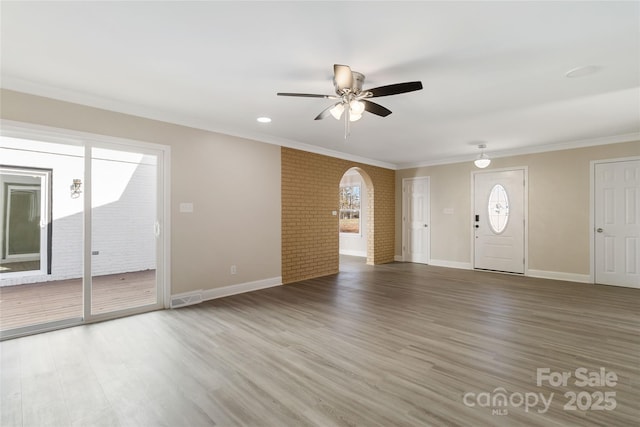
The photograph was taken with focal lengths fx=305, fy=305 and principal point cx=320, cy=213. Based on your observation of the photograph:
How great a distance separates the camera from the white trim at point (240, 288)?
4.54 m

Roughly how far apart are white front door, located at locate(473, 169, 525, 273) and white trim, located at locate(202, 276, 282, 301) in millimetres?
4616

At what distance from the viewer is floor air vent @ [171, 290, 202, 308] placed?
412cm

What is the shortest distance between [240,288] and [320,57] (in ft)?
12.0

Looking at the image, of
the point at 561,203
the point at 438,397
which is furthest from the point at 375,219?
the point at 438,397

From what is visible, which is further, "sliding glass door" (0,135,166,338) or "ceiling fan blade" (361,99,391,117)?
"sliding glass door" (0,135,166,338)

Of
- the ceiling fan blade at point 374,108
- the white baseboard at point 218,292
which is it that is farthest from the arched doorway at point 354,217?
the ceiling fan blade at point 374,108

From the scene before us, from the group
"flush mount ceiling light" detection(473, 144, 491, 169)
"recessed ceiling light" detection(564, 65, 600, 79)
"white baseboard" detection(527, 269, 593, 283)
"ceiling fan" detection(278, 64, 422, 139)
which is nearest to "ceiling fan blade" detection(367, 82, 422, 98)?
"ceiling fan" detection(278, 64, 422, 139)

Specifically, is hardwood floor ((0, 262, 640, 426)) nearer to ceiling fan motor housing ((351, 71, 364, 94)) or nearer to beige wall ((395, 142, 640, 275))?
beige wall ((395, 142, 640, 275))

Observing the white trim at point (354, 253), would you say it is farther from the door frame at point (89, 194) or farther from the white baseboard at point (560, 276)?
the door frame at point (89, 194)

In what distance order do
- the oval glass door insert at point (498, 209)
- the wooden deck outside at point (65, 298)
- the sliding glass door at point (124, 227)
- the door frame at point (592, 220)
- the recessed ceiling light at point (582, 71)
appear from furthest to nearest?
the oval glass door insert at point (498, 209), the door frame at point (592, 220), the sliding glass door at point (124, 227), the wooden deck outside at point (65, 298), the recessed ceiling light at point (582, 71)

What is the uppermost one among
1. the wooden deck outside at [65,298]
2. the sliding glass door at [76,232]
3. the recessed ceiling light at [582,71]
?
the recessed ceiling light at [582,71]

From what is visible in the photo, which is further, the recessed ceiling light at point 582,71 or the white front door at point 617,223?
the white front door at point 617,223

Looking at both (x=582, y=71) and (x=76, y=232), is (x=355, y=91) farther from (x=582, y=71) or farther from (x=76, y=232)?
(x=76, y=232)

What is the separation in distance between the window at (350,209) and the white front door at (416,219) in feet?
5.50
